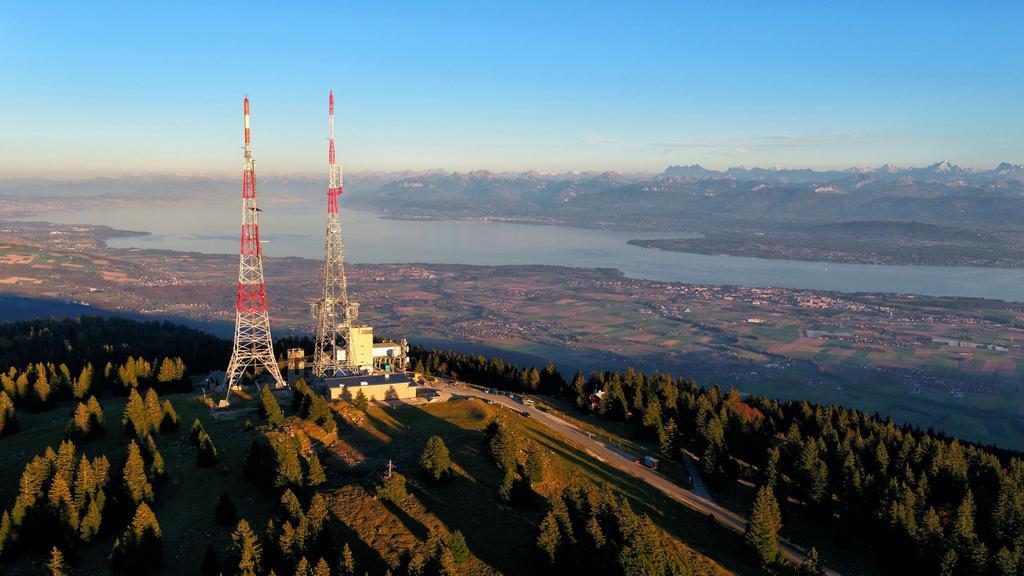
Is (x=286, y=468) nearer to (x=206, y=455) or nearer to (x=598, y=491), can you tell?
(x=206, y=455)

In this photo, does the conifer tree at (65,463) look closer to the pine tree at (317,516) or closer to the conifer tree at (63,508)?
the conifer tree at (63,508)

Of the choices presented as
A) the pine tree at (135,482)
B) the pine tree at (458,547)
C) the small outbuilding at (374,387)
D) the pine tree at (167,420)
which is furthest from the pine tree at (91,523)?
the small outbuilding at (374,387)

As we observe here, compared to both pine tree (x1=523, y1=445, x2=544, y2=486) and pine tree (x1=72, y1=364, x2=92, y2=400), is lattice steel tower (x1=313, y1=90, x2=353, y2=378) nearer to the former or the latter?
pine tree (x1=72, y1=364, x2=92, y2=400)

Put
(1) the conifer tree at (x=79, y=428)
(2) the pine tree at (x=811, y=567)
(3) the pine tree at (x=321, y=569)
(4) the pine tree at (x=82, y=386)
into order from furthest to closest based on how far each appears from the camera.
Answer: (4) the pine tree at (x=82, y=386) < (1) the conifer tree at (x=79, y=428) < (2) the pine tree at (x=811, y=567) < (3) the pine tree at (x=321, y=569)

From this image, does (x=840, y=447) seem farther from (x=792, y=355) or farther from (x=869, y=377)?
(x=792, y=355)

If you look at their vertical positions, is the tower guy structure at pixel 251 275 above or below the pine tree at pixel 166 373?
above
